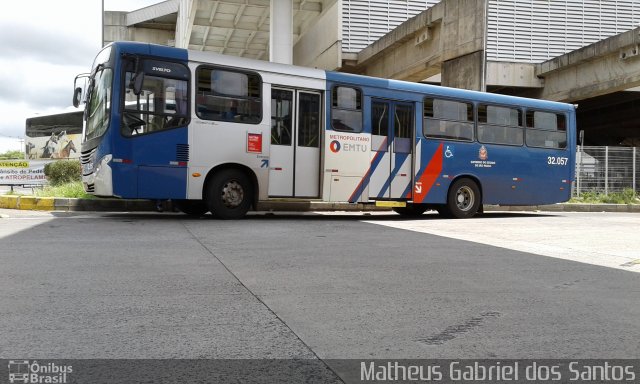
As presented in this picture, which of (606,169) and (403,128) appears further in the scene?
(606,169)

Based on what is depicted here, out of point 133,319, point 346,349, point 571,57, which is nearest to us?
point 346,349

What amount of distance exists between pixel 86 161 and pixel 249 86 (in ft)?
11.6

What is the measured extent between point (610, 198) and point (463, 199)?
36.7 ft

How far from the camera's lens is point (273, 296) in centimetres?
479

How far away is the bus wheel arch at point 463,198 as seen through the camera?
567 inches

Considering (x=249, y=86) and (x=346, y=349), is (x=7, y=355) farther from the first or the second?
(x=249, y=86)

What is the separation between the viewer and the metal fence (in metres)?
23.7

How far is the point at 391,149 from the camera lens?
13.7 metres

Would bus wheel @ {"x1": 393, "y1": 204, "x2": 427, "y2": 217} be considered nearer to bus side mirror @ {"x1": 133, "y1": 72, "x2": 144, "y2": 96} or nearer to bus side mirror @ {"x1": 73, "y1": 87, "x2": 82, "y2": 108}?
bus side mirror @ {"x1": 133, "y1": 72, "x2": 144, "y2": 96}

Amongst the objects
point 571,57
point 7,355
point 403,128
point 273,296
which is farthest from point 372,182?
point 571,57

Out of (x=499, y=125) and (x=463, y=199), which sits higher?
(x=499, y=125)

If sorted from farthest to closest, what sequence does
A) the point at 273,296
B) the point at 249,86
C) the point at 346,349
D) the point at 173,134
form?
the point at 249,86, the point at 173,134, the point at 273,296, the point at 346,349

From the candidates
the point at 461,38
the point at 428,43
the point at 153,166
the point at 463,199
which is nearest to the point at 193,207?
the point at 153,166

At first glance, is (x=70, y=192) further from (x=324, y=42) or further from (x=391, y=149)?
(x=324, y=42)
